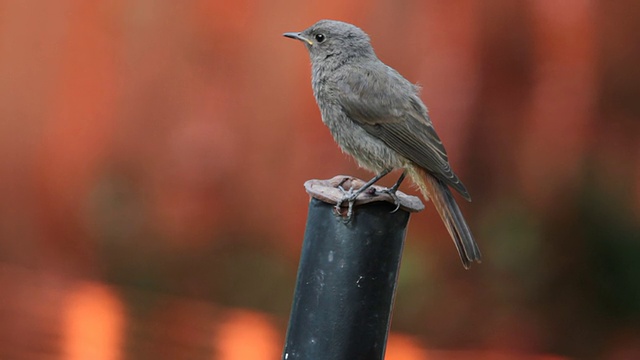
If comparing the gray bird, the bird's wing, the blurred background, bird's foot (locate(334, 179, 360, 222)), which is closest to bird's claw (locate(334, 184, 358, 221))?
bird's foot (locate(334, 179, 360, 222))

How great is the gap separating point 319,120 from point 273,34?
528 millimetres

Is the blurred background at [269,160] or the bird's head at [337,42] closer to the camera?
the bird's head at [337,42]

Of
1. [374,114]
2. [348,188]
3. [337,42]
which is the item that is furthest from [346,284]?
[337,42]

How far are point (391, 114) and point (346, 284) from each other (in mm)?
1480

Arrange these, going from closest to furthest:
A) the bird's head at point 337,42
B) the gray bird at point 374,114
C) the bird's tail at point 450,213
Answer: the bird's tail at point 450,213 → the gray bird at point 374,114 → the bird's head at point 337,42

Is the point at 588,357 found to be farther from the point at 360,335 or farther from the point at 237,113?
the point at 360,335

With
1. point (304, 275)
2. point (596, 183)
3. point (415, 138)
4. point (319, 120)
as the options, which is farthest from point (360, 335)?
point (596, 183)

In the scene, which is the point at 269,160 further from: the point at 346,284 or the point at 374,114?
the point at 346,284

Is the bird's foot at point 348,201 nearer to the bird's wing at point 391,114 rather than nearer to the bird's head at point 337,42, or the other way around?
the bird's wing at point 391,114

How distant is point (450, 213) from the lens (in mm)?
4590

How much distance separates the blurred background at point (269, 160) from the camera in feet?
20.9

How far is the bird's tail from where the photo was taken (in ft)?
14.5

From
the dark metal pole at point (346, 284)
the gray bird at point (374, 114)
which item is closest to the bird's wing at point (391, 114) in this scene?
the gray bird at point (374, 114)

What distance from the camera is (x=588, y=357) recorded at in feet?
21.9
